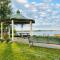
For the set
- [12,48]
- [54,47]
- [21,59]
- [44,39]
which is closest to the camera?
[21,59]

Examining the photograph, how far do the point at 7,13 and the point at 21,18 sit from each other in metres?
20.5

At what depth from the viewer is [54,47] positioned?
50.6 ft

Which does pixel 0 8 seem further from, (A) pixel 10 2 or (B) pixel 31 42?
(B) pixel 31 42

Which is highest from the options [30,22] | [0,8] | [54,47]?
[0,8]

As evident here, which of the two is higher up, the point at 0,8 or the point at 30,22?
the point at 0,8

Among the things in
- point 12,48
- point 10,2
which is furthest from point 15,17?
point 10,2

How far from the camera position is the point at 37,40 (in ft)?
56.3

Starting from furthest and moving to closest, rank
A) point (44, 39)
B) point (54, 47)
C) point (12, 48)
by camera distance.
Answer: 1. point (44, 39)
2. point (54, 47)
3. point (12, 48)

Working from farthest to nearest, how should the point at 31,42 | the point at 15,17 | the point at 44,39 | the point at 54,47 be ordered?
the point at 15,17, the point at 31,42, the point at 44,39, the point at 54,47

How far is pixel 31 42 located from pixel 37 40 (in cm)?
93

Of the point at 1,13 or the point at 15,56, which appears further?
the point at 1,13

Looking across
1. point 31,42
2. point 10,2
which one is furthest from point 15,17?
point 10,2

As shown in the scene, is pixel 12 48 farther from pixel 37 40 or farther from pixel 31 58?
pixel 37 40

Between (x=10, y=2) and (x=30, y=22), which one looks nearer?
(x=30, y=22)
